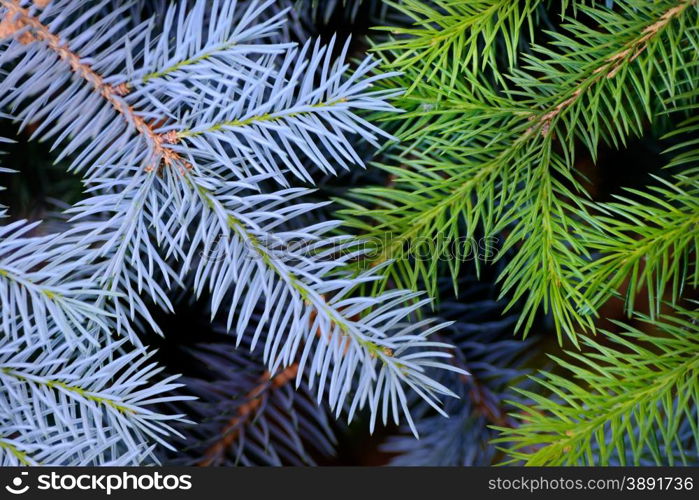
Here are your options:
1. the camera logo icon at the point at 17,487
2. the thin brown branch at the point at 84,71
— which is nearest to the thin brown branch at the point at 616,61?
the thin brown branch at the point at 84,71

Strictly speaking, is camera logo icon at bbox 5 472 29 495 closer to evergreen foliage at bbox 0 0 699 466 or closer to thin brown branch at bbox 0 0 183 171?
evergreen foliage at bbox 0 0 699 466

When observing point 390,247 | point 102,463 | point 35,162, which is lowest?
point 102,463

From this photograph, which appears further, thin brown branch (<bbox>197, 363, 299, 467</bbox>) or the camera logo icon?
thin brown branch (<bbox>197, 363, 299, 467</bbox>)

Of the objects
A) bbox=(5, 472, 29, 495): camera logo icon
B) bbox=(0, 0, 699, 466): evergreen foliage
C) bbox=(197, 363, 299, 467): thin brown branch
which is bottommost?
bbox=(5, 472, 29, 495): camera logo icon

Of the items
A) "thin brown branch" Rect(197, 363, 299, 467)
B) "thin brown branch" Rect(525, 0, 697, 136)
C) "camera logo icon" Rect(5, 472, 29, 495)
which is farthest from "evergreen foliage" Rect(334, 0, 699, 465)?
"camera logo icon" Rect(5, 472, 29, 495)

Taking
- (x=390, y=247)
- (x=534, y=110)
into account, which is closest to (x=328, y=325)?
(x=390, y=247)

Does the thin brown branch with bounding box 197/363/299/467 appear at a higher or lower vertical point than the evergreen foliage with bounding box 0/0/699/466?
lower

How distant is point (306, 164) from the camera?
445 millimetres

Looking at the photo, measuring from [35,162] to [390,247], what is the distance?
0.91 feet

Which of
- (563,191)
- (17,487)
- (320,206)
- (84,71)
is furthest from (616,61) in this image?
(17,487)

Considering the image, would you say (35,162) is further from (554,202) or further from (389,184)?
(554,202)

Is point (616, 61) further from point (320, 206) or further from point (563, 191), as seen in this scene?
point (320, 206)

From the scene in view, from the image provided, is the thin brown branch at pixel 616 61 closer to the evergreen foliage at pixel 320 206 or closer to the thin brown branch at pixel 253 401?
the evergreen foliage at pixel 320 206

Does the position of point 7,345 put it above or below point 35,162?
below
